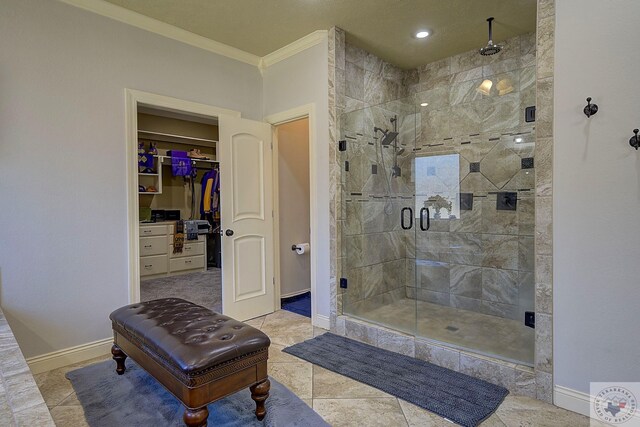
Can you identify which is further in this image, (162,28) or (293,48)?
(293,48)

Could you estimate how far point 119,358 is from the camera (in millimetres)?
2396

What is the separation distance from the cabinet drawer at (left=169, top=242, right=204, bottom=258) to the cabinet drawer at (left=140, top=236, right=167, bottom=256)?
13 centimetres

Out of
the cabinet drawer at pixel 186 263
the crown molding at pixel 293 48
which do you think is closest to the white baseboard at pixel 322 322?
the crown molding at pixel 293 48

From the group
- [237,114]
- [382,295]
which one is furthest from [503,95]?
[237,114]

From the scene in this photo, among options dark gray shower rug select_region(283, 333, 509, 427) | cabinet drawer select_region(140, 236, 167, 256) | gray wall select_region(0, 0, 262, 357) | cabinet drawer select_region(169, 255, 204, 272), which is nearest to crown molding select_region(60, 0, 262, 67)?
gray wall select_region(0, 0, 262, 357)

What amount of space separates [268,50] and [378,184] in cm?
186

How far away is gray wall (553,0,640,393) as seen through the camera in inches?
69.9

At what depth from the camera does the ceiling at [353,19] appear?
110 inches

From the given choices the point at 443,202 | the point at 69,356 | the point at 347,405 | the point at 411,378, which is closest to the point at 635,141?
the point at 411,378

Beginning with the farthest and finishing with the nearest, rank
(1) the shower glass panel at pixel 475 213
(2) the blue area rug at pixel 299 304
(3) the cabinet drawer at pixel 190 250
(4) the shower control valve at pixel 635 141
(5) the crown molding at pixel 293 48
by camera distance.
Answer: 1. (3) the cabinet drawer at pixel 190 250
2. (2) the blue area rug at pixel 299 304
3. (5) the crown molding at pixel 293 48
4. (1) the shower glass panel at pixel 475 213
5. (4) the shower control valve at pixel 635 141

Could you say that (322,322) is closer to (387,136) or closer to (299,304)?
(299,304)

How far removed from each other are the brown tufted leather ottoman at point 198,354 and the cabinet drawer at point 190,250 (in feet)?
12.2

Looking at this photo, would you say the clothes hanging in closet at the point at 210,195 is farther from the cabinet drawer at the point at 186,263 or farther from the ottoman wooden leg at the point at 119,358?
the ottoman wooden leg at the point at 119,358

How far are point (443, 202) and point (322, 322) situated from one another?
1824 millimetres
